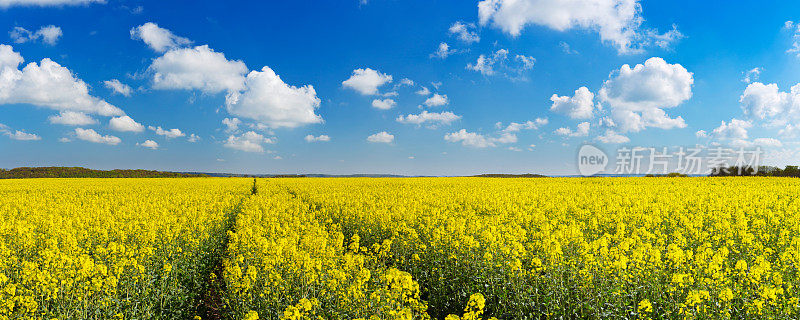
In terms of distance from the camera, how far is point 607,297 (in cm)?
544

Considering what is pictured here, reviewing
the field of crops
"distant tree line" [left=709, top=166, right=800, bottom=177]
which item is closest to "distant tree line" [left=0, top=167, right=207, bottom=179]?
the field of crops

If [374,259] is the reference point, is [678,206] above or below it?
above

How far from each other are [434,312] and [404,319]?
3.39 metres

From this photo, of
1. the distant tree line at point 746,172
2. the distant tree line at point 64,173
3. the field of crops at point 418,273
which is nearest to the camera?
the field of crops at point 418,273

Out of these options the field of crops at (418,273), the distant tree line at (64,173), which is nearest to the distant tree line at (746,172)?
the field of crops at (418,273)

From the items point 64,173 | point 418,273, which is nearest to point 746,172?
point 418,273

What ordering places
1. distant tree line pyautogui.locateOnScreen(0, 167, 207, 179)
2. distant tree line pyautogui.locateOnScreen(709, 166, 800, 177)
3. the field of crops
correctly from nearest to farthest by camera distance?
the field of crops < distant tree line pyautogui.locateOnScreen(709, 166, 800, 177) < distant tree line pyautogui.locateOnScreen(0, 167, 207, 179)

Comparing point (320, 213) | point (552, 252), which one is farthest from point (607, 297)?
point (320, 213)

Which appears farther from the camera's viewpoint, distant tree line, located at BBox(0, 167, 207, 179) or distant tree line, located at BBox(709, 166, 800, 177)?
distant tree line, located at BBox(0, 167, 207, 179)

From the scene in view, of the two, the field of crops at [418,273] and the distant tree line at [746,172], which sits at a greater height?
the distant tree line at [746,172]

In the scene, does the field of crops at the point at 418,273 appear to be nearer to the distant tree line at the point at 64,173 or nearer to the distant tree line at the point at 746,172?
the distant tree line at the point at 746,172

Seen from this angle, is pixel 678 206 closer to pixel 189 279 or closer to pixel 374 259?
pixel 374 259

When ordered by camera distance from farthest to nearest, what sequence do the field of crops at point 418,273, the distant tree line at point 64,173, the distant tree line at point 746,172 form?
the distant tree line at point 64,173
the distant tree line at point 746,172
the field of crops at point 418,273

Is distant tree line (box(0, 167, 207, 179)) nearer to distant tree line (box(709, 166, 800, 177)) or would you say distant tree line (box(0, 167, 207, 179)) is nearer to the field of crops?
the field of crops
